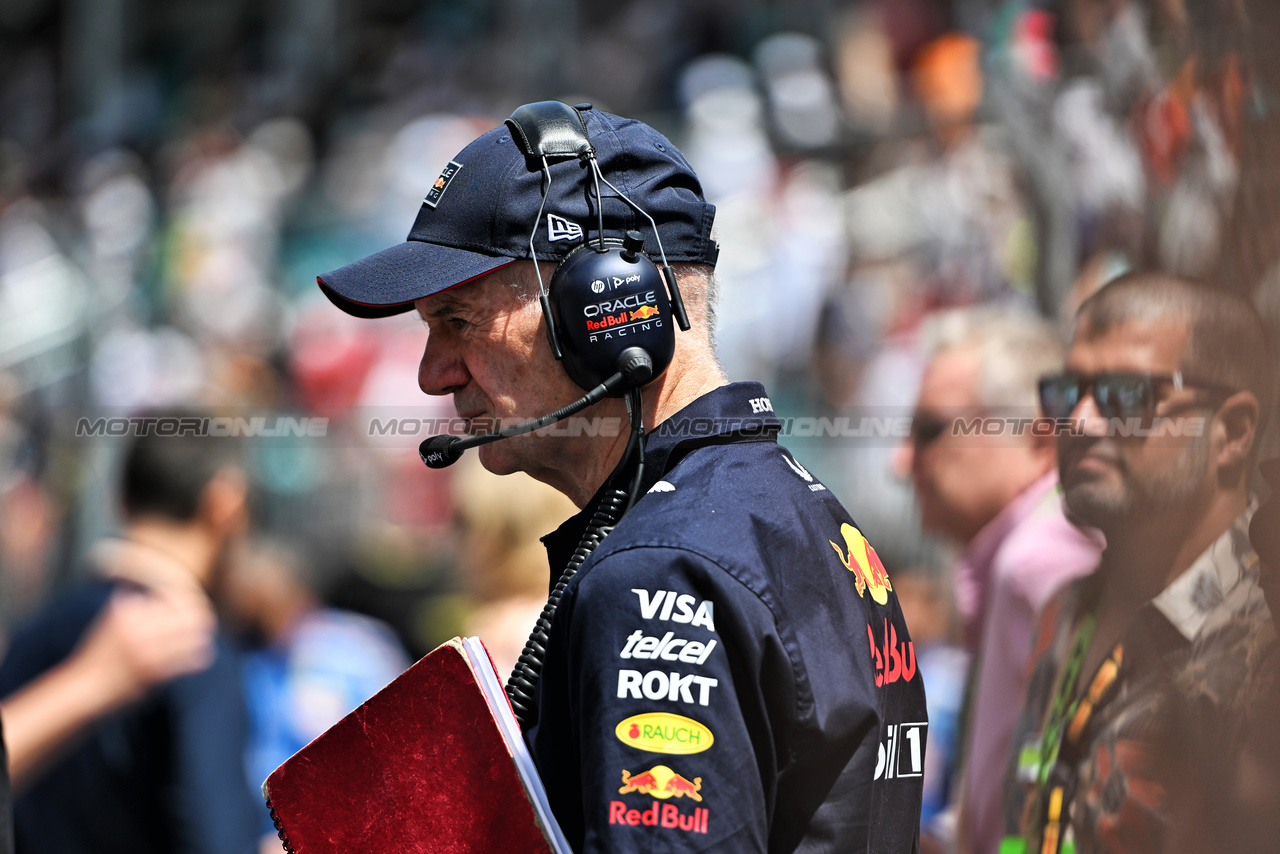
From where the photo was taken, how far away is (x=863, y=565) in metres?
1.69

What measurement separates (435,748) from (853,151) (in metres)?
6.42

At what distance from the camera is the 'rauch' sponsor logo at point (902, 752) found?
1571mm

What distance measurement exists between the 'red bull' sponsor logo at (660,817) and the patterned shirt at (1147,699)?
2.60ft

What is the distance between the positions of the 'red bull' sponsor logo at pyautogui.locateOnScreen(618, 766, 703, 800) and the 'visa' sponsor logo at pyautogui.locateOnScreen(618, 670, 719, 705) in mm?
75

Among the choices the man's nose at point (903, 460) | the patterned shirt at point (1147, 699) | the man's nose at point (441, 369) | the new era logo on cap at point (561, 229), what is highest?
the new era logo on cap at point (561, 229)

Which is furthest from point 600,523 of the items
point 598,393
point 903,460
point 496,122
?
point 496,122

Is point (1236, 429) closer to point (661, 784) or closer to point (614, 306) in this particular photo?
point (614, 306)

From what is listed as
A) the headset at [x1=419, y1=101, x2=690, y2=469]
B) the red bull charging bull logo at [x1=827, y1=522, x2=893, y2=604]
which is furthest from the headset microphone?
the red bull charging bull logo at [x1=827, y1=522, x2=893, y2=604]

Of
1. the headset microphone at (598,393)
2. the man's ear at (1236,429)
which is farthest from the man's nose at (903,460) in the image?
the headset microphone at (598,393)

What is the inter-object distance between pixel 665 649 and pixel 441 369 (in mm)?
709

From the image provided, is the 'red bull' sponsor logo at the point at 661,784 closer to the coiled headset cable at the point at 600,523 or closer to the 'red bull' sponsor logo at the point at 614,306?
the coiled headset cable at the point at 600,523

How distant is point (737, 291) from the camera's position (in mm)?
6980

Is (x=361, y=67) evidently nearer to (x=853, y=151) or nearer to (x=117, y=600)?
(x=853, y=151)
